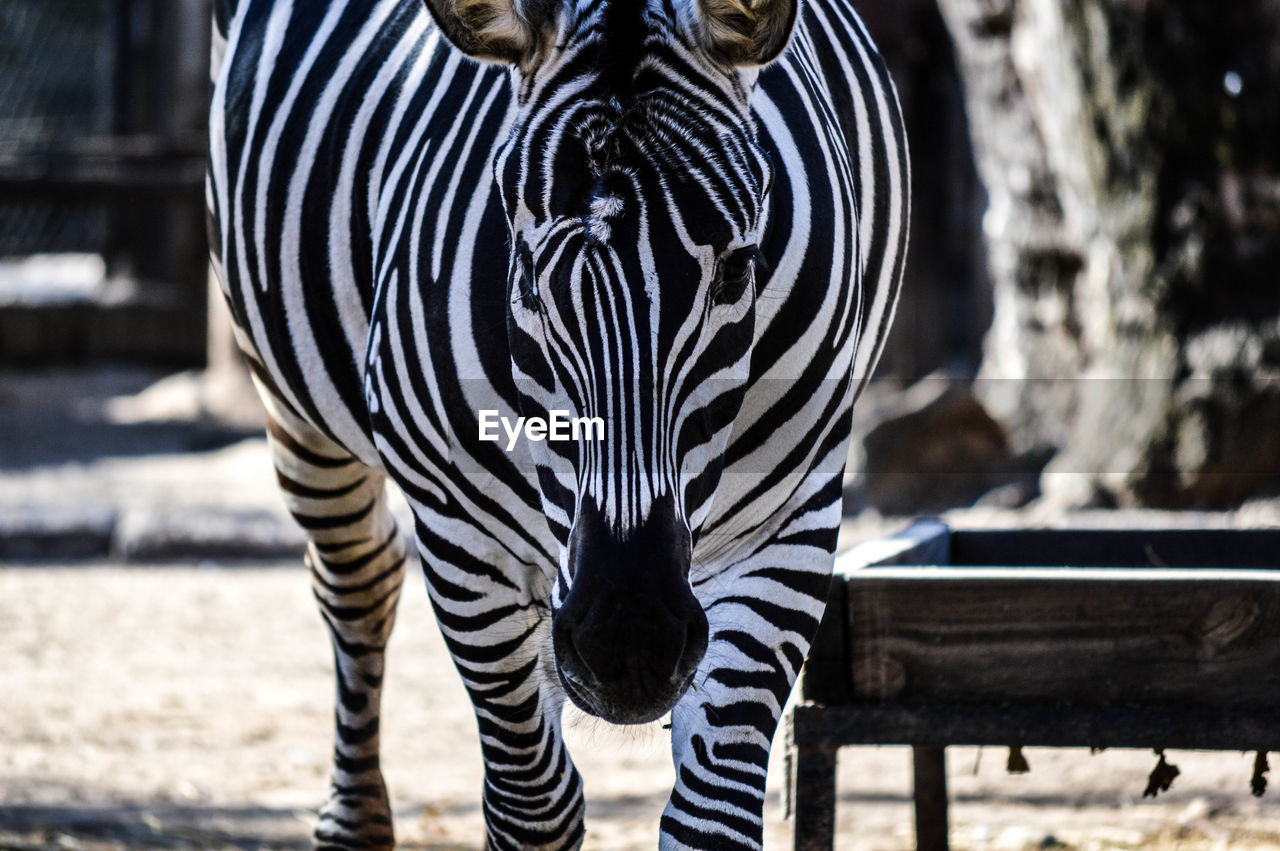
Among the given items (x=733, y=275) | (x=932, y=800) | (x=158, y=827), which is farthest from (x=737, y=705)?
(x=158, y=827)

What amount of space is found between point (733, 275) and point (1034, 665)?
105 centimetres

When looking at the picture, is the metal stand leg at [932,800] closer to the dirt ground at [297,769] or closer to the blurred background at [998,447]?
the dirt ground at [297,769]

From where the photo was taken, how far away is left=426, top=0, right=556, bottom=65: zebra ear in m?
1.76

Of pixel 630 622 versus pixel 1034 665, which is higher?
pixel 630 622

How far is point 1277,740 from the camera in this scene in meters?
2.25

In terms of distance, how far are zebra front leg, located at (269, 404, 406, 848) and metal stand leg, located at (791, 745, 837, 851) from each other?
1.16m

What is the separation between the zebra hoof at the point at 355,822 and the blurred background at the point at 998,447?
0.34 metres

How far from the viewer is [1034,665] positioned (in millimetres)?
2395

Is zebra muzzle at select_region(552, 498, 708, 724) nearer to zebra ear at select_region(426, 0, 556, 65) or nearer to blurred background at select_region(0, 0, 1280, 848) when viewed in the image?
zebra ear at select_region(426, 0, 556, 65)

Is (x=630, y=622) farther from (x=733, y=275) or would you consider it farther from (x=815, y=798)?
(x=815, y=798)

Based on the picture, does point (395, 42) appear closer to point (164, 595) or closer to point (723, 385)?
point (723, 385)

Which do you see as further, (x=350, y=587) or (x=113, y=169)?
(x=113, y=169)

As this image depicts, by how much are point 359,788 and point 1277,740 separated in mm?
1876

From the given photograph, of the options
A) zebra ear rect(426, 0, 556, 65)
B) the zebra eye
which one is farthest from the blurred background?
zebra ear rect(426, 0, 556, 65)
